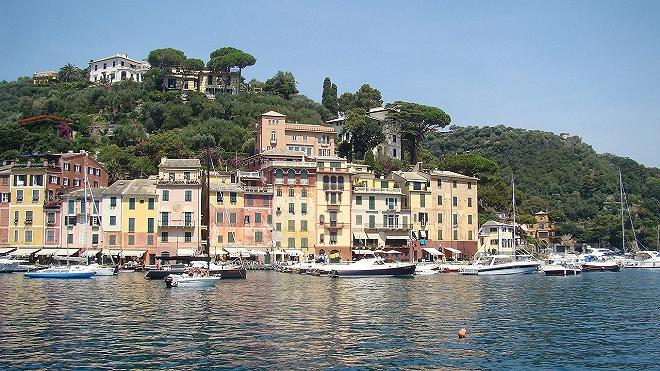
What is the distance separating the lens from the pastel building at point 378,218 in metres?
95.1

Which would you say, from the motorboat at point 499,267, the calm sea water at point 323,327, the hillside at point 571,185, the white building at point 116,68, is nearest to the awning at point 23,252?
the calm sea water at point 323,327

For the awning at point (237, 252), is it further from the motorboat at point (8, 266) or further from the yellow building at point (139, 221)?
the motorboat at point (8, 266)

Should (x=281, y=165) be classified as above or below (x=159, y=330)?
above

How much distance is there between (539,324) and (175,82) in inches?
4596

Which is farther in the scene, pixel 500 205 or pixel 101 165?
pixel 500 205

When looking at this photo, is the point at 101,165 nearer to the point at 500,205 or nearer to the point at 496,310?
the point at 500,205

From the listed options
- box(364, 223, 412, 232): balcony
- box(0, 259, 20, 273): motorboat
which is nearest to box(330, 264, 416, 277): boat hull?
box(364, 223, 412, 232): balcony

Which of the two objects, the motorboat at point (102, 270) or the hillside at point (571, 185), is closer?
the motorboat at point (102, 270)

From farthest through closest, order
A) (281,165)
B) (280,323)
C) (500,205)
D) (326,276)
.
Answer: (500,205)
(281,165)
(326,276)
(280,323)

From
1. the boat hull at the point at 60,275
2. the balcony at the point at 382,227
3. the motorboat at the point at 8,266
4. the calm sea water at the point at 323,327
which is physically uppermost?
the balcony at the point at 382,227

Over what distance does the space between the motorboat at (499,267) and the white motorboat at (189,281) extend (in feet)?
109

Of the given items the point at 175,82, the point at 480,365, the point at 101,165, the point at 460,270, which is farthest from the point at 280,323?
the point at 175,82

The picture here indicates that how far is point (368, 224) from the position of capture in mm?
95500

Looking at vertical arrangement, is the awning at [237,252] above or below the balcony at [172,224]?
below
